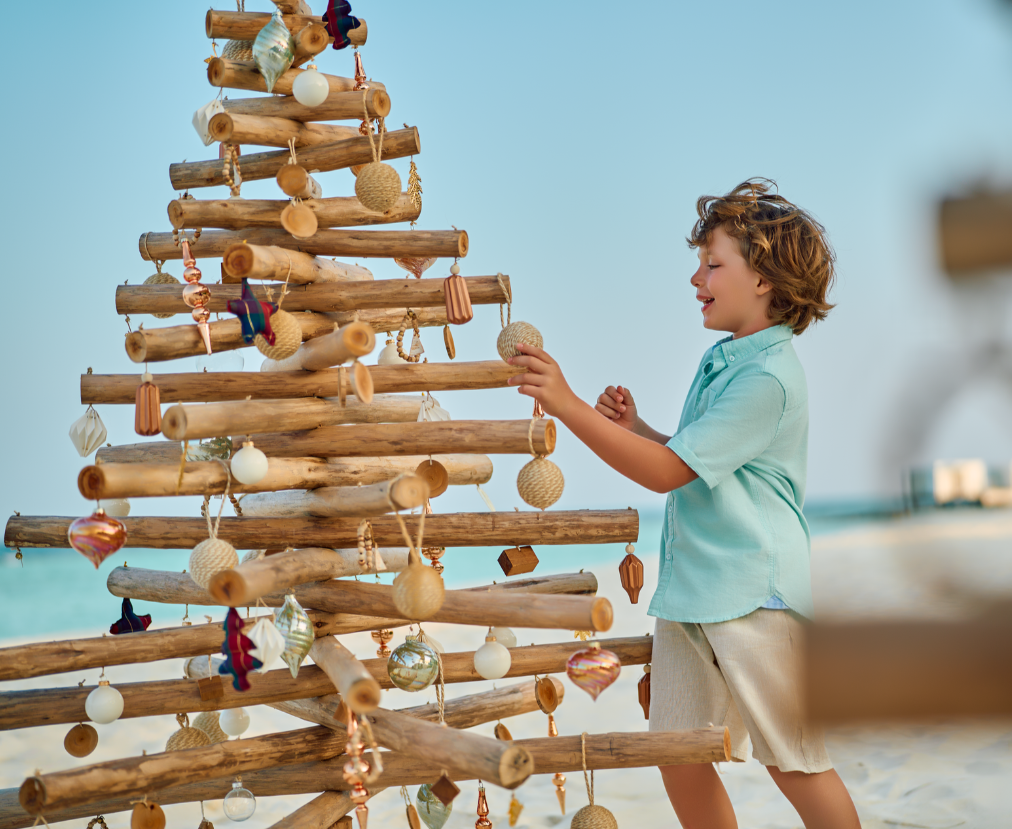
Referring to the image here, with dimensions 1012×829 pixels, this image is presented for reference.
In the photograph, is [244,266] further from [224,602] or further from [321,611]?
[321,611]

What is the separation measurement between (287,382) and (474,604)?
0.64 meters

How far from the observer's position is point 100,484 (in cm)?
161

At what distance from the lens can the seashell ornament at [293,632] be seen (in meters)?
1.70

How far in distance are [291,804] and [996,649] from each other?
3745 mm

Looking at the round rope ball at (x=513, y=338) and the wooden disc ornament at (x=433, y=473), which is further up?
the round rope ball at (x=513, y=338)

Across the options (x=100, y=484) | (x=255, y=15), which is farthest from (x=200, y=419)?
(x=255, y=15)

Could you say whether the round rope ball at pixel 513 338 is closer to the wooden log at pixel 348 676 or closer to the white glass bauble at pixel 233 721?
the wooden log at pixel 348 676

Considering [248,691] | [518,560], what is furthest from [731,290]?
[248,691]

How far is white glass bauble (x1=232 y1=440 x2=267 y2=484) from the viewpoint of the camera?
1693 millimetres

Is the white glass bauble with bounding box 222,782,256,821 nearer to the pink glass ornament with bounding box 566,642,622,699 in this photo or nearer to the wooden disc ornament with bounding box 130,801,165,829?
the wooden disc ornament with bounding box 130,801,165,829

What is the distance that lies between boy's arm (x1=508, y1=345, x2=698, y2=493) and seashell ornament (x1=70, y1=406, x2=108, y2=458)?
1042 millimetres

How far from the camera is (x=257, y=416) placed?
70.7 inches

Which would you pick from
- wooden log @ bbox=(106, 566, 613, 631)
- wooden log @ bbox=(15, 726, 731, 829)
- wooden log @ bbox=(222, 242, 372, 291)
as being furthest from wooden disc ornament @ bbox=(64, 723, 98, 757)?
wooden log @ bbox=(222, 242, 372, 291)

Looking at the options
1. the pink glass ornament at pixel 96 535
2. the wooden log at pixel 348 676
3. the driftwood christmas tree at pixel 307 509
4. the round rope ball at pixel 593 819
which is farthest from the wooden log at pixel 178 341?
the round rope ball at pixel 593 819
